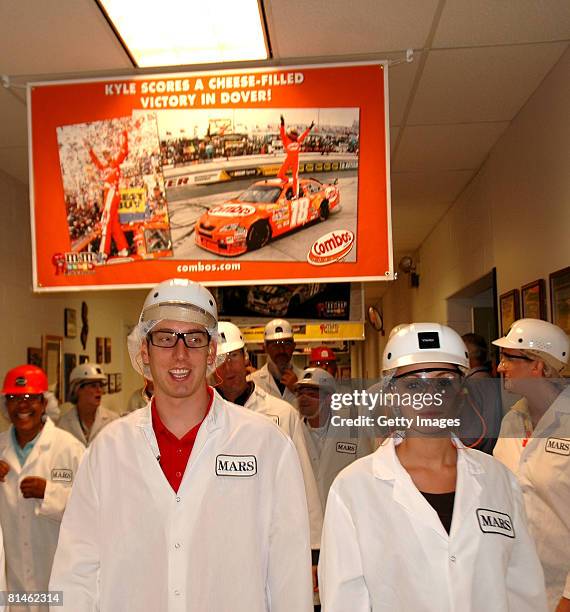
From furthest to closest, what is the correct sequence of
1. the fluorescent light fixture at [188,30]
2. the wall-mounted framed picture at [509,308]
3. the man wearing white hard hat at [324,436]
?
the wall-mounted framed picture at [509,308]
the fluorescent light fixture at [188,30]
the man wearing white hard hat at [324,436]

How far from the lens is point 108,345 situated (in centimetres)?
515

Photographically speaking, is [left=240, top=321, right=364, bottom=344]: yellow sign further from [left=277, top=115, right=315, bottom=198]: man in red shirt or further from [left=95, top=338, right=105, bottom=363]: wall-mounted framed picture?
[left=95, top=338, right=105, bottom=363]: wall-mounted framed picture

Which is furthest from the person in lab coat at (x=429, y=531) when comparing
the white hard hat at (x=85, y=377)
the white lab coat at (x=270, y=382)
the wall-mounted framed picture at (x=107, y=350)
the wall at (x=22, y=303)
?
the wall-mounted framed picture at (x=107, y=350)

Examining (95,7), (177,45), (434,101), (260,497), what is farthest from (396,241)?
(260,497)

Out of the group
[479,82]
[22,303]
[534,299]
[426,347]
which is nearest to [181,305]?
[426,347]

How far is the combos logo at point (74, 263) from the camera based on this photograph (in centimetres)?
329

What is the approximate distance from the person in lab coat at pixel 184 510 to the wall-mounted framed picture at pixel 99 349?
9.75ft

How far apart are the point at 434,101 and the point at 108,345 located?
2654mm

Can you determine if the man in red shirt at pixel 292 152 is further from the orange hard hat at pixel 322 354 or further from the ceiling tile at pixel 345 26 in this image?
the orange hard hat at pixel 322 354

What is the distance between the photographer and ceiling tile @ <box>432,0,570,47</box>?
3111 millimetres

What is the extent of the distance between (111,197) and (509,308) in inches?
97.1

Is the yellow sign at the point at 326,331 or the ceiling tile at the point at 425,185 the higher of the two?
the ceiling tile at the point at 425,185

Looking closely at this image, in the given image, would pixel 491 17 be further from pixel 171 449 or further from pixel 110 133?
pixel 171 449

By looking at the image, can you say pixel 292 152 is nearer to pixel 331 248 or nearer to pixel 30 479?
pixel 331 248
